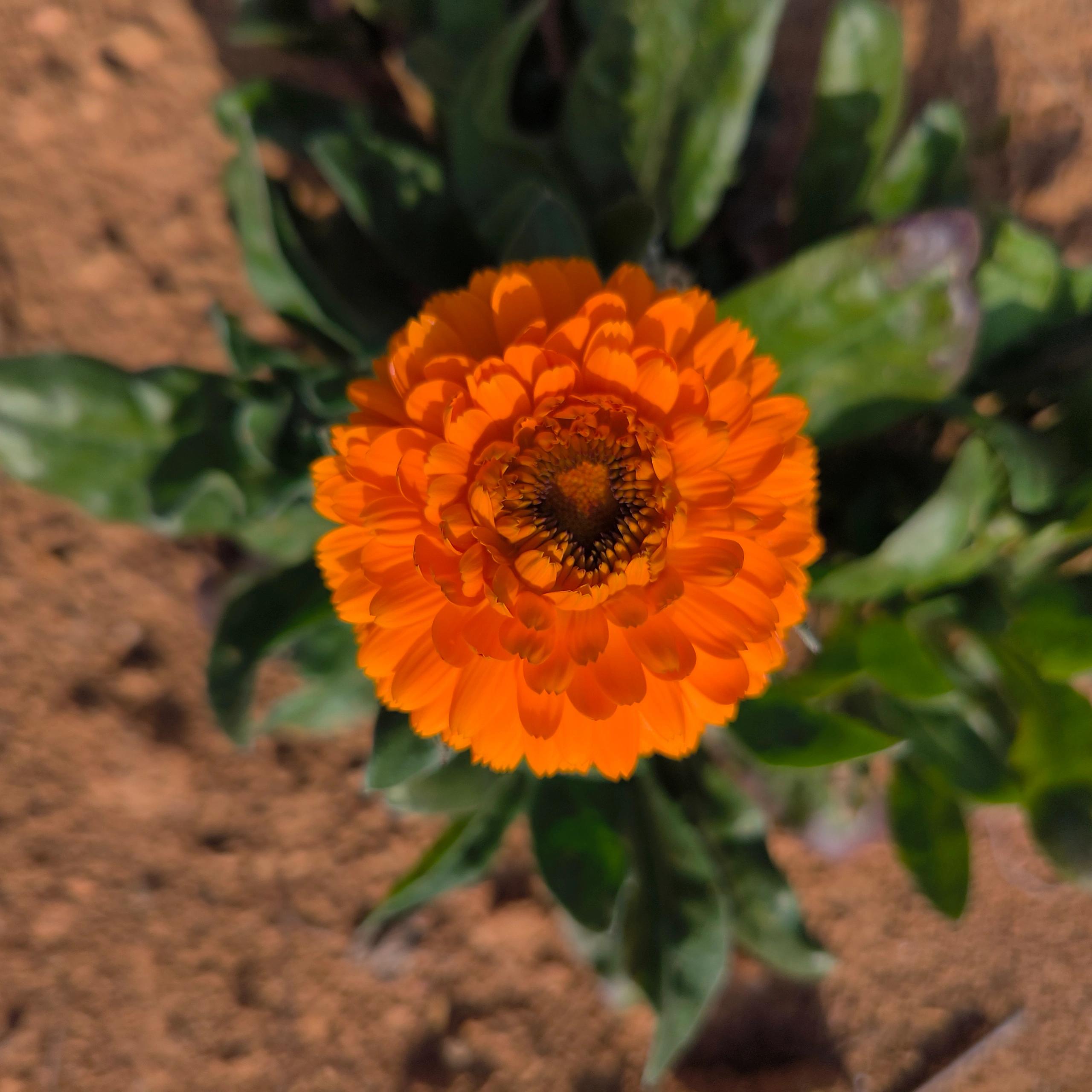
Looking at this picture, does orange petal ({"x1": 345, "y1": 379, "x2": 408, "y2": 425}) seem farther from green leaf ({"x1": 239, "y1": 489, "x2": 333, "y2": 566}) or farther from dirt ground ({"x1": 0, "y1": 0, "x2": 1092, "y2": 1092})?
dirt ground ({"x1": 0, "y1": 0, "x2": 1092, "y2": 1092})

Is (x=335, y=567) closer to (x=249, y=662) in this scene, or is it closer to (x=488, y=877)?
(x=249, y=662)

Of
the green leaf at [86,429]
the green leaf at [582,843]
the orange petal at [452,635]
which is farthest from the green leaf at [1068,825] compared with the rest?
the green leaf at [86,429]

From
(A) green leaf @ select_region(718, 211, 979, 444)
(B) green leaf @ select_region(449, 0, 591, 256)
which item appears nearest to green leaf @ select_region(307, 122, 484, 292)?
(B) green leaf @ select_region(449, 0, 591, 256)

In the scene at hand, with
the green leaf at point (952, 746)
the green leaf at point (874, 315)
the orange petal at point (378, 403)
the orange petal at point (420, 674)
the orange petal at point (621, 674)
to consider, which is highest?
the green leaf at point (874, 315)

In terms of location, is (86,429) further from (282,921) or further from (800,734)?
(800,734)

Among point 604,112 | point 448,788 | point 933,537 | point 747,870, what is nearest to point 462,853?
point 448,788

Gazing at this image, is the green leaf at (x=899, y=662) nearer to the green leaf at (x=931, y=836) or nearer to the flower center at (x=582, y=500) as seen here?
the green leaf at (x=931, y=836)
